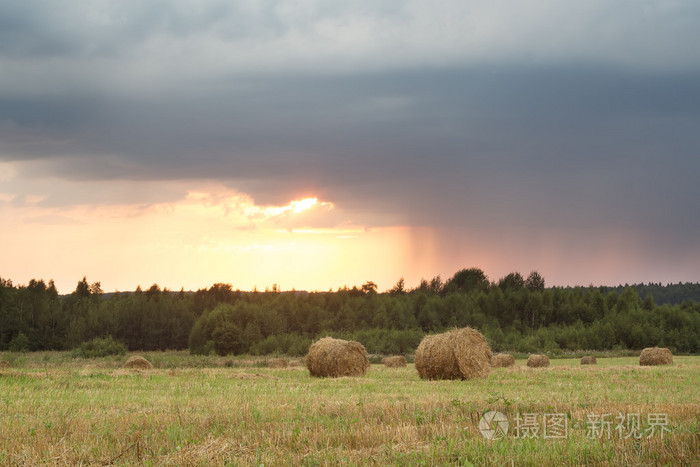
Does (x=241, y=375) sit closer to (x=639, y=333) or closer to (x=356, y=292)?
(x=639, y=333)

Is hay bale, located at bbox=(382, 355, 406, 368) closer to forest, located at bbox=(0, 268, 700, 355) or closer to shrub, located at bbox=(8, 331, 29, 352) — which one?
forest, located at bbox=(0, 268, 700, 355)

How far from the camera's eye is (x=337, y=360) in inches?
992

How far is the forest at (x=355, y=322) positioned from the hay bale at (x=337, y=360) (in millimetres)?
41416

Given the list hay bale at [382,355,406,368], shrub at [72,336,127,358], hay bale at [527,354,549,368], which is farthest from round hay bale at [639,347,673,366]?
shrub at [72,336,127,358]

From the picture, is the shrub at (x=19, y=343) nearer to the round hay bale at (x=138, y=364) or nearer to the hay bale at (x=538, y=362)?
the round hay bale at (x=138, y=364)

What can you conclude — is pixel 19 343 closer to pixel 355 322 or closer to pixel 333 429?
pixel 355 322

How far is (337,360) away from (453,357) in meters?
4.56

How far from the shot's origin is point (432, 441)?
896cm

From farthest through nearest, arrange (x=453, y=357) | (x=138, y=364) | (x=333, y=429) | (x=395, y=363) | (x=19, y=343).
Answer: (x=19, y=343), (x=395, y=363), (x=138, y=364), (x=453, y=357), (x=333, y=429)

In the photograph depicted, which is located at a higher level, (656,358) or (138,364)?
(138,364)

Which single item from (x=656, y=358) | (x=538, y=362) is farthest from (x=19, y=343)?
(x=656, y=358)

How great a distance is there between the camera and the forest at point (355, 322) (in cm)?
7201

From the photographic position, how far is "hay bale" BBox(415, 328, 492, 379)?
23016mm

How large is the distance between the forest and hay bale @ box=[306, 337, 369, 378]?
41.4 m
